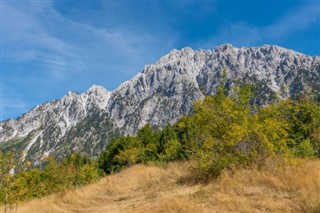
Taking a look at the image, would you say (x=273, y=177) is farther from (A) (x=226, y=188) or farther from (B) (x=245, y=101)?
(B) (x=245, y=101)

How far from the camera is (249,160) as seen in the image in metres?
12.1

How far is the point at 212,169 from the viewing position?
1252 cm

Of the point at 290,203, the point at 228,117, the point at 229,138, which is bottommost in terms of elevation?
the point at 290,203

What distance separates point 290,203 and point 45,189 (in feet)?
61.5

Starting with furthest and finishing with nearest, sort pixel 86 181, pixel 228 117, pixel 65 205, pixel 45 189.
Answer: pixel 86 181, pixel 45 189, pixel 65 205, pixel 228 117

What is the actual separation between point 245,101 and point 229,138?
2266 mm

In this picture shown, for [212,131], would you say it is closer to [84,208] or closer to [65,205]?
[84,208]

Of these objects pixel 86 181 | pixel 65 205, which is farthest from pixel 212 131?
pixel 86 181

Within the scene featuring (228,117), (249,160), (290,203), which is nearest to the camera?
(290,203)

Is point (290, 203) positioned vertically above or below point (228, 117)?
below

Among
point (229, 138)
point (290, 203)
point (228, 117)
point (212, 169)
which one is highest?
point (228, 117)

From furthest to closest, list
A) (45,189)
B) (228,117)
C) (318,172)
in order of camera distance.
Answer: (45,189) → (228,117) → (318,172)

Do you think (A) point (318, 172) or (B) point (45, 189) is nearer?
(A) point (318, 172)

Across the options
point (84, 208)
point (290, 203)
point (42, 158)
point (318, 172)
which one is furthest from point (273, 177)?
point (42, 158)
